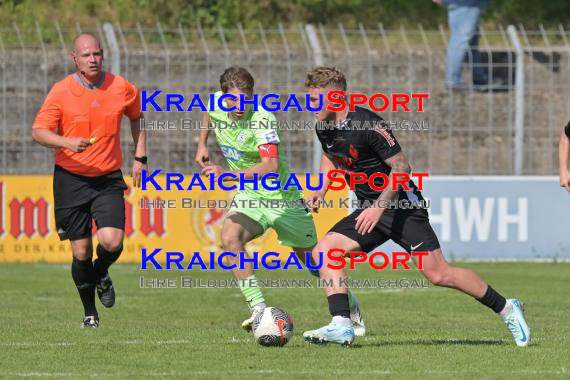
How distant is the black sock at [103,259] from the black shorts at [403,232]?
2429 mm

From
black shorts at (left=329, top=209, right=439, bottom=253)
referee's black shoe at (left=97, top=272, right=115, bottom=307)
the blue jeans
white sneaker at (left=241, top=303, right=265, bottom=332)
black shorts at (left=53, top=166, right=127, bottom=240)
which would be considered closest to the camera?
black shorts at (left=329, top=209, right=439, bottom=253)

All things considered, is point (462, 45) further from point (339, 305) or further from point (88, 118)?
point (339, 305)

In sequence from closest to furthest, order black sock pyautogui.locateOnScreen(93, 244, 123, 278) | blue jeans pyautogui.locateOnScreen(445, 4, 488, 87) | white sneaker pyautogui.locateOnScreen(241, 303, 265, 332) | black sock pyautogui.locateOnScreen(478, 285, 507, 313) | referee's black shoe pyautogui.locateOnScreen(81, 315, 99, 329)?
black sock pyautogui.locateOnScreen(478, 285, 507, 313), white sneaker pyautogui.locateOnScreen(241, 303, 265, 332), black sock pyautogui.locateOnScreen(93, 244, 123, 278), referee's black shoe pyautogui.locateOnScreen(81, 315, 99, 329), blue jeans pyautogui.locateOnScreen(445, 4, 488, 87)

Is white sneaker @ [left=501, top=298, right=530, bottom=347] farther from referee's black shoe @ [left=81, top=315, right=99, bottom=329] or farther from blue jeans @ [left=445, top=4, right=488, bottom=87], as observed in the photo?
blue jeans @ [left=445, top=4, right=488, bottom=87]

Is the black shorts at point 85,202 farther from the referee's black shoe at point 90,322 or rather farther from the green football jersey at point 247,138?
the green football jersey at point 247,138

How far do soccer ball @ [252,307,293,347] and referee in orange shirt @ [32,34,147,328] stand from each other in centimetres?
187

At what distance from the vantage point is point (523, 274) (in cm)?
1780

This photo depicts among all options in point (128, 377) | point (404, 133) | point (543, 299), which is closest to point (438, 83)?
point (404, 133)

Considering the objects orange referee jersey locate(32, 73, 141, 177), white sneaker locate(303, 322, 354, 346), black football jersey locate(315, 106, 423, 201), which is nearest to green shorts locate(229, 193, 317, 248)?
orange referee jersey locate(32, 73, 141, 177)

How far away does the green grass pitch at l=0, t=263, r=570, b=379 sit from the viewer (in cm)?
854

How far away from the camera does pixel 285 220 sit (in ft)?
36.4

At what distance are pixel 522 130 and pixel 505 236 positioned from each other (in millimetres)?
1651

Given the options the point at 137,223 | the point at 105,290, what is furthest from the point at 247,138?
the point at 137,223

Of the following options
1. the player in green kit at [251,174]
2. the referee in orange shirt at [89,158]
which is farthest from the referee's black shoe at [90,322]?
the player in green kit at [251,174]
